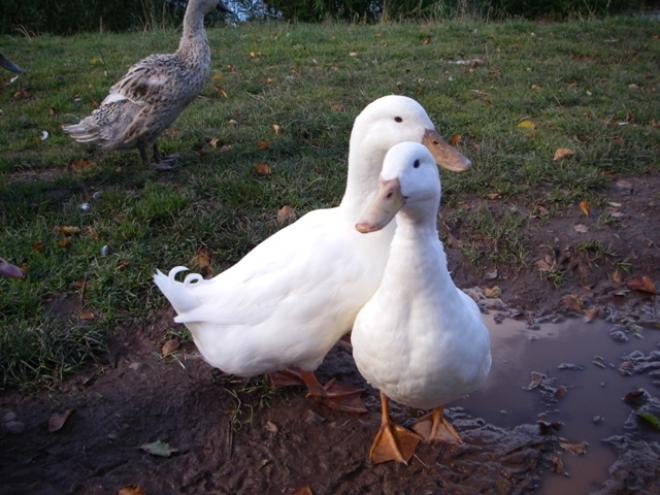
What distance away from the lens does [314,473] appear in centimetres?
235

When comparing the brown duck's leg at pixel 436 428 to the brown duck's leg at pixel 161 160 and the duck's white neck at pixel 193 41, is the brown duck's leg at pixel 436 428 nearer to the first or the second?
the brown duck's leg at pixel 161 160

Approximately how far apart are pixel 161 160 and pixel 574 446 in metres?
3.48

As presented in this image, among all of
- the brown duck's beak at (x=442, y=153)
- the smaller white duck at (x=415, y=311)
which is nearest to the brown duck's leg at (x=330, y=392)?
the smaller white duck at (x=415, y=311)

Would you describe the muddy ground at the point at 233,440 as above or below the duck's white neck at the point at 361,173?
below

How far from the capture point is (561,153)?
14.8 feet

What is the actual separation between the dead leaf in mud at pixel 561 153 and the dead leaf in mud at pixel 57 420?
361cm

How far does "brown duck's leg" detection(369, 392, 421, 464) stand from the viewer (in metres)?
2.39

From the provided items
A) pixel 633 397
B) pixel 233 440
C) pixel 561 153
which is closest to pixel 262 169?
pixel 561 153

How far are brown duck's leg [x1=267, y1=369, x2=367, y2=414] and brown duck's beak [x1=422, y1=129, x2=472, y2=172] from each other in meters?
1.09

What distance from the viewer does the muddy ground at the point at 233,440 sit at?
2.31 metres

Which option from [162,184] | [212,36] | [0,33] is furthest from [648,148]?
[0,33]

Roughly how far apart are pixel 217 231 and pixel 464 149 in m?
2.08

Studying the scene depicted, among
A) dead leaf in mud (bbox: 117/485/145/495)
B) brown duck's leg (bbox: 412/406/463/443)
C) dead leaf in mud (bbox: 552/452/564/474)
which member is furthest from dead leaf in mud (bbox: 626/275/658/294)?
dead leaf in mud (bbox: 117/485/145/495)

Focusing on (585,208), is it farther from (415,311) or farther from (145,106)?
(145,106)
